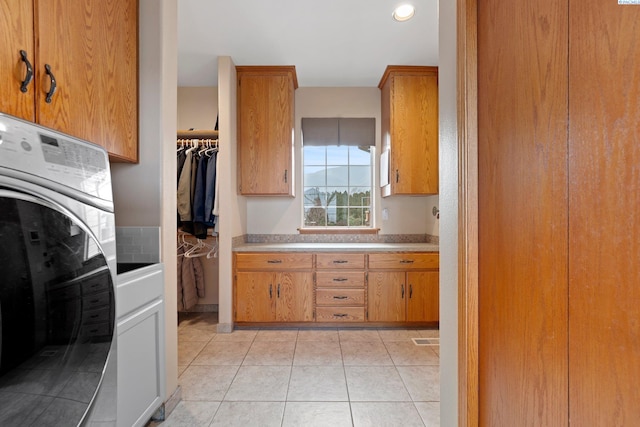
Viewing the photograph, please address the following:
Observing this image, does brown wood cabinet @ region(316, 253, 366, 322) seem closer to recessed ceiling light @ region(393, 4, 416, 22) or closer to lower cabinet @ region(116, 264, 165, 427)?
lower cabinet @ region(116, 264, 165, 427)

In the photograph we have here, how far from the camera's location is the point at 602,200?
584mm

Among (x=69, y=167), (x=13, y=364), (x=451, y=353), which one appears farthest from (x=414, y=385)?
(x=69, y=167)

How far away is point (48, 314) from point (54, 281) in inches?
3.3

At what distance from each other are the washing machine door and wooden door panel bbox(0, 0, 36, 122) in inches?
17.0

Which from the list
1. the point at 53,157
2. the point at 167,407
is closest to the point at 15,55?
the point at 53,157

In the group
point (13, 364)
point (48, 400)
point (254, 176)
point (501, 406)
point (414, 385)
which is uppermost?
point (254, 176)

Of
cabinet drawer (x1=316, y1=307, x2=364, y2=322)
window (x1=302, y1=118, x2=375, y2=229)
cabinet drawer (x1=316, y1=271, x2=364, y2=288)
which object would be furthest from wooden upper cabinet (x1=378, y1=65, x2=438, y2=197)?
cabinet drawer (x1=316, y1=307, x2=364, y2=322)

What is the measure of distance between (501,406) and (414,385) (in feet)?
4.08

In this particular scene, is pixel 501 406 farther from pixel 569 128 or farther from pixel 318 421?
pixel 318 421

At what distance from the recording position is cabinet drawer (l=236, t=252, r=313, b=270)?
2984mm

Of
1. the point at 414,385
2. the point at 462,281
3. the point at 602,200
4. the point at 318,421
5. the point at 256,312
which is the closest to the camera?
the point at 602,200

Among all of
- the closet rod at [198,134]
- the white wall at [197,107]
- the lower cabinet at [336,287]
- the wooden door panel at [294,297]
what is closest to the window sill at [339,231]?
the lower cabinet at [336,287]

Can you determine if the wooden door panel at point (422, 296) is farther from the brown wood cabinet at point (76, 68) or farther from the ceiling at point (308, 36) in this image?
the brown wood cabinet at point (76, 68)

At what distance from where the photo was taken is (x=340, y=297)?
299 centimetres
